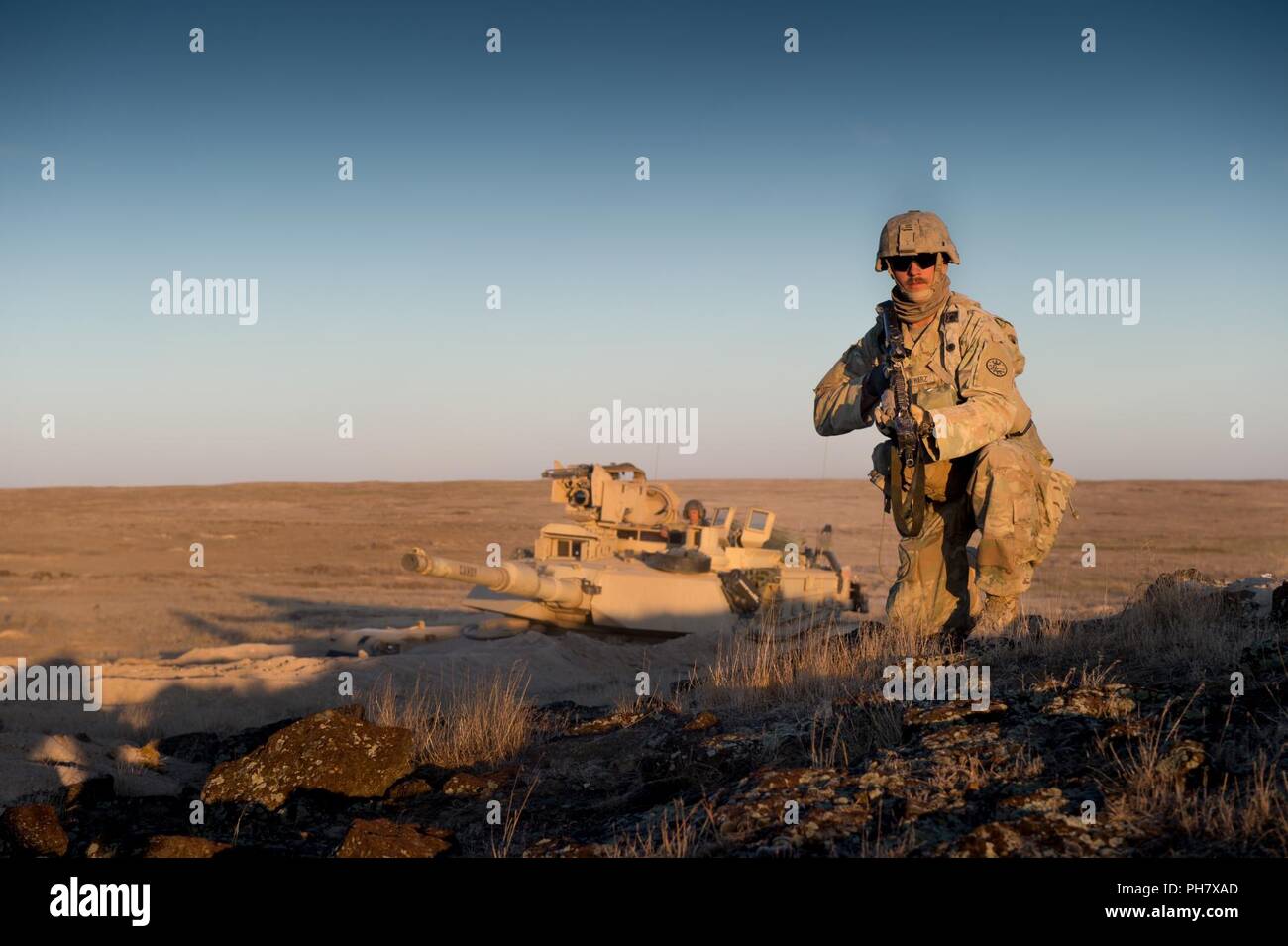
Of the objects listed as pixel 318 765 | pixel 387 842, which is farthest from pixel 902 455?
pixel 387 842

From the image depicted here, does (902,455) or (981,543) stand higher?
(902,455)

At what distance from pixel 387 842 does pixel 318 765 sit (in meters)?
1.46

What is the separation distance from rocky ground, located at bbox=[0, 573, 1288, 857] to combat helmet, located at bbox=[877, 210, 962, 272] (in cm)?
233

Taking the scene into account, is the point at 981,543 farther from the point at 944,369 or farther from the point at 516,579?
the point at 516,579

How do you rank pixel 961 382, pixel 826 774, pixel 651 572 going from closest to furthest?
pixel 826 774 < pixel 961 382 < pixel 651 572

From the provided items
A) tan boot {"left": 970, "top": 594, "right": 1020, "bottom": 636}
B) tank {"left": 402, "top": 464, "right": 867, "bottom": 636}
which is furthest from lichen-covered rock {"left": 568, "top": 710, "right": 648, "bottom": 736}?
tank {"left": 402, "top": 464, "right": 867, "bottom": 636}

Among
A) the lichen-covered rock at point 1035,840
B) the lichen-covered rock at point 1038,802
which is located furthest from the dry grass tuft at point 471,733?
the lichen-covered rock at point 1035,840

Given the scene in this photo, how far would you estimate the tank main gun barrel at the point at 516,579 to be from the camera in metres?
13.6

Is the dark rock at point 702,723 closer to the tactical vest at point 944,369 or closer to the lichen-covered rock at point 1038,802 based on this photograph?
the tactical vest at point 944,369

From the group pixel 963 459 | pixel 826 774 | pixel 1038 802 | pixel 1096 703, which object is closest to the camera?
pixel 1038 802

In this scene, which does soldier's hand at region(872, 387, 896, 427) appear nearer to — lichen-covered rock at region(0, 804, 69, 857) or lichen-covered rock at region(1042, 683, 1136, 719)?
lichen-covered rock at region(1042, 683, 1136, 719)

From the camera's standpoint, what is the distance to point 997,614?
6.88 meters

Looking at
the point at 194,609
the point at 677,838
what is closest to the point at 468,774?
the point at 677,838
